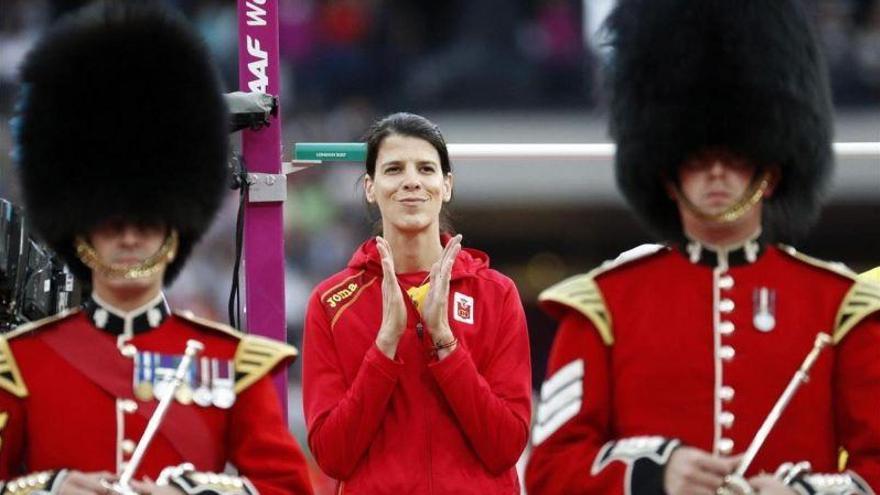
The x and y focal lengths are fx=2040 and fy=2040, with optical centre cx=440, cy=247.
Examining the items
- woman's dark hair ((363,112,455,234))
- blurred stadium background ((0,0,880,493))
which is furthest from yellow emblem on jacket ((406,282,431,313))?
blurred stadium background ((0,0,880,493))

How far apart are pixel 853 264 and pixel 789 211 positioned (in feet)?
32.2

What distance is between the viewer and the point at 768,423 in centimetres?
347

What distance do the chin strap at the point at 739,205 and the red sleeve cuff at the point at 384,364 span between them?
0.88m

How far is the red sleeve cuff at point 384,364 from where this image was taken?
4.23 meters

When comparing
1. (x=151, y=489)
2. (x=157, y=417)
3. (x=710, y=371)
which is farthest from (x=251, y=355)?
(x=710, y=371)

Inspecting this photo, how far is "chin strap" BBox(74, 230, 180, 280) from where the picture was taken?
3.60m

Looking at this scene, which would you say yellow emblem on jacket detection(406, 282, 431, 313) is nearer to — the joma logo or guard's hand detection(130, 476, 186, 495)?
the joma logo

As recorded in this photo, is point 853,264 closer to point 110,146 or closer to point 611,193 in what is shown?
point 611,193

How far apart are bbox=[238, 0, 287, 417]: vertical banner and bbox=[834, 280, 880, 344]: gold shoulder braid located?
1.99 m

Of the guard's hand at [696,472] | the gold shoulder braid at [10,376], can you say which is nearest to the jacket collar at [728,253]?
the guard's hand at [696,472]

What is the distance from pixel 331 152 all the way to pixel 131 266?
1.71 meters

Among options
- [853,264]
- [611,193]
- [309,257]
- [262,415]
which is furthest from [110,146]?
[853,264]

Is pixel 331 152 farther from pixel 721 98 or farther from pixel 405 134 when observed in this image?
pixel 721 98

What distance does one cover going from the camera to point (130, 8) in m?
3.86
